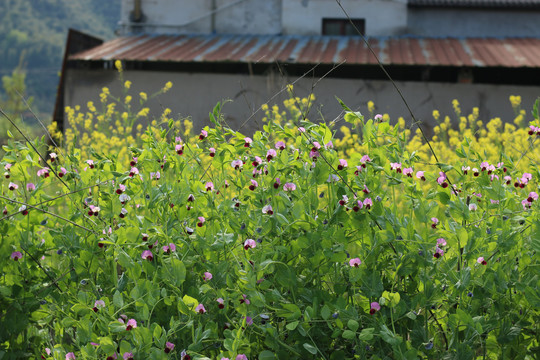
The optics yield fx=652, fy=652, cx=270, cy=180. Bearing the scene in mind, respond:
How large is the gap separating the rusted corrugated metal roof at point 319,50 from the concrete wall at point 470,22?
603 mm

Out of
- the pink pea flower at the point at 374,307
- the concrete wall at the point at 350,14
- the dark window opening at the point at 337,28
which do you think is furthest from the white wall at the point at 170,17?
the pink pea flower at the point at 374,307

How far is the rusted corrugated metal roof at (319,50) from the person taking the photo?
11.0 meters

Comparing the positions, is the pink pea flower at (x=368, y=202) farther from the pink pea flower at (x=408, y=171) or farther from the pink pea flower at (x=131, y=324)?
the pink pea flower at (x=131, y=324)

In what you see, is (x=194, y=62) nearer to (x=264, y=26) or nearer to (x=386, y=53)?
(x=264, y=26)

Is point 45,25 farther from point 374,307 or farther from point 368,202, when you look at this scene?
point 374,307

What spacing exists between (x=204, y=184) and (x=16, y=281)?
873 mm

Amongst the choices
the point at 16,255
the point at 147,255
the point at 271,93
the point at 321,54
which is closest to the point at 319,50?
the point at 321,54

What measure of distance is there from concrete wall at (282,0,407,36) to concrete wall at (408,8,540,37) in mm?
324

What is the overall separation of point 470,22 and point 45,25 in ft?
147

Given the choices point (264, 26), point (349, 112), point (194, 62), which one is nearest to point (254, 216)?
point (349, 112)

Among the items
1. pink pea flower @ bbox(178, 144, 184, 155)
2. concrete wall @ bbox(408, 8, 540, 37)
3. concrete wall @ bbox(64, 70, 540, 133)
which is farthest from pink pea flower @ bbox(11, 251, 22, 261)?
concrete wall @ bbox(408, 8, 540, 37)

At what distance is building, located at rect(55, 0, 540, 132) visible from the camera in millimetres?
11047

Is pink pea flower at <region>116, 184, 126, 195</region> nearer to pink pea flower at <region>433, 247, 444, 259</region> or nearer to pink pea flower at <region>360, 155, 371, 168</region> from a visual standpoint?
pink pea flower at <region>360, 155, 371, 168</region>

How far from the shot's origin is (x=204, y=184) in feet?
9.00
